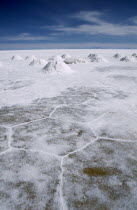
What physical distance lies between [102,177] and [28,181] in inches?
22.2

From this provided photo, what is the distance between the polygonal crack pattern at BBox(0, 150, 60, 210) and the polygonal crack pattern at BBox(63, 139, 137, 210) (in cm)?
10

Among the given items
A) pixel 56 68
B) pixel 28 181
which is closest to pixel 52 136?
pixel 28 181

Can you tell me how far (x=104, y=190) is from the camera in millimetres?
1274

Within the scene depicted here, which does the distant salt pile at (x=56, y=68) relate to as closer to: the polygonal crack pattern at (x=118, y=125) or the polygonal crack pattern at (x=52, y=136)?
the polygonal crack pattern at (x=118, y=125)

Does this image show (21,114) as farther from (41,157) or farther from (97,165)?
(97,165)

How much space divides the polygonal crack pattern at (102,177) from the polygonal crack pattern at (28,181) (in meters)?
0.10

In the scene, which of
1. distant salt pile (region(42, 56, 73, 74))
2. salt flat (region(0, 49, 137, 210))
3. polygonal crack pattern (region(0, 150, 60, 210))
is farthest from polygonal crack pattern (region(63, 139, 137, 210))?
distant salt pile (region(42, 56, 73, 74))

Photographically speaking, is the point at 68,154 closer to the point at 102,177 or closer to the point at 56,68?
the point at 102,177

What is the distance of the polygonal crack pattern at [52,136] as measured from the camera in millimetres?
1817

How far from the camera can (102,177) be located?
54.9 inches

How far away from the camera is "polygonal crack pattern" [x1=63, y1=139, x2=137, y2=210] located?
1.19 m

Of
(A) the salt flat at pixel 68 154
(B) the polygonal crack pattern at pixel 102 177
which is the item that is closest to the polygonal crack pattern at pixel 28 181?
(A) the salt flat at pixel 68 154

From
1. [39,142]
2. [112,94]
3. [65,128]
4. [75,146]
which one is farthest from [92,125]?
[112,94]

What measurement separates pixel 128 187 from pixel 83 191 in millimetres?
326
